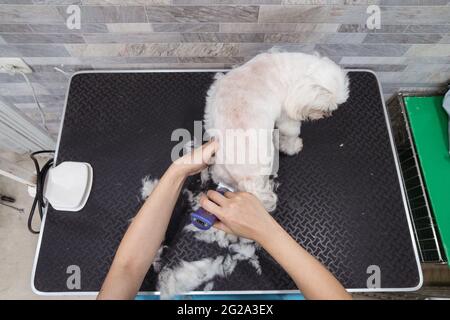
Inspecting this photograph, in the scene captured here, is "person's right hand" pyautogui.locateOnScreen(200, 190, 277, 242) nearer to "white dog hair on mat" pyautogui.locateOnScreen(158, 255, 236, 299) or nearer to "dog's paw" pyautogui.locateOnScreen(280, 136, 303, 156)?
"white dog hair on mat" pyautogui.locateOnScreen(158, 255, 236, 299)

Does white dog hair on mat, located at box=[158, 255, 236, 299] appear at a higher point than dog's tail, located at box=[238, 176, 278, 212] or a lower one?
lower

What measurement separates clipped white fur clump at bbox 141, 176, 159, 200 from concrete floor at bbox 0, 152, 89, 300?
95 centimetres

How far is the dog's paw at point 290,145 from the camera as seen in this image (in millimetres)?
1016

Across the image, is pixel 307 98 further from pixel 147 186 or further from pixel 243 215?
pixel 147 186

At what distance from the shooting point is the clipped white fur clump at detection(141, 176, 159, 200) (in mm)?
1006

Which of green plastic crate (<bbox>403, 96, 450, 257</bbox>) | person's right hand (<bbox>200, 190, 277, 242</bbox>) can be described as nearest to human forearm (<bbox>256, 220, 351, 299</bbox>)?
person's right hand (<bbox>200, 190, 277, 242</bbox>)

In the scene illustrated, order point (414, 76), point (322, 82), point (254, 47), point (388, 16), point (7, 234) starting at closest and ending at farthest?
point (322, 82)
point (388, 16)
point (254, 47)
point (414, 76)
point (7, 234)

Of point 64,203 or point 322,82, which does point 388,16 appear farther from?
point 64,203

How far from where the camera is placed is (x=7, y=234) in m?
1.61

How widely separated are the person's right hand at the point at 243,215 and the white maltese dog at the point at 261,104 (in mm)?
84

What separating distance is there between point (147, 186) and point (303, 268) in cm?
55

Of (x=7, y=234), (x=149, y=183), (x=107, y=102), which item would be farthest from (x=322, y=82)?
(x=7, y=234)

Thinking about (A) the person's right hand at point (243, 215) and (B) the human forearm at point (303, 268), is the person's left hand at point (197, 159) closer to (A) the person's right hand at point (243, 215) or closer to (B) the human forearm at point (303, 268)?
(A) the person's right hand at point (243, 215)

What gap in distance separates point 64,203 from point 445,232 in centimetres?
129
